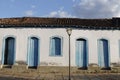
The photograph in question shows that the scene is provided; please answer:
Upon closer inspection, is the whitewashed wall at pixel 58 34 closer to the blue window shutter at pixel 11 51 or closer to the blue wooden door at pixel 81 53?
the blue wooden door at pixel 81 53

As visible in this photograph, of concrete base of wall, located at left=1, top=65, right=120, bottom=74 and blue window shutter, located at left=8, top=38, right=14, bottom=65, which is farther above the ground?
blue window shutter, located at left=8, top=38, right=14, bottom=65

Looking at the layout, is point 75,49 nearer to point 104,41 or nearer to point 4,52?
point 104,41

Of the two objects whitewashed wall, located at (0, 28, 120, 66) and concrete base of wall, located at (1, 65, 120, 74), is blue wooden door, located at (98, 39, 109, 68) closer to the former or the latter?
whitewashed wall, located at (0, 28, 120, 66)

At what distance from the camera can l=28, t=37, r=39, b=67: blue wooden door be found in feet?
80.3

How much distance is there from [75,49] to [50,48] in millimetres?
2124

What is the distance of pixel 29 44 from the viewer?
24.6 meters

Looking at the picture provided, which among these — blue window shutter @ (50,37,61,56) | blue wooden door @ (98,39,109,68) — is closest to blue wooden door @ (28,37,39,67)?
blue window shutter @ (50,37,61,56)

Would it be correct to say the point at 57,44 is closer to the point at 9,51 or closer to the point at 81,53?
the point at 81,53

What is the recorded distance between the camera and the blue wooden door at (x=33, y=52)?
2448 cm

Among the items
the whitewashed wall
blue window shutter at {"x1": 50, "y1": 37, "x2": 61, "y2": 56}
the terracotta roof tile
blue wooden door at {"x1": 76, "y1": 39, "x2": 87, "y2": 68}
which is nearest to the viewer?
the whitewashed wall

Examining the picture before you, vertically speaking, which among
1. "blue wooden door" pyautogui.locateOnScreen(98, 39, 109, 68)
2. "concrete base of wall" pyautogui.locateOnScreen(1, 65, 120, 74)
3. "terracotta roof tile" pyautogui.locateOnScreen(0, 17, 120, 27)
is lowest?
"concrete base of wall" pyautogui.locateOnScreen(1, 65, 120, 74)

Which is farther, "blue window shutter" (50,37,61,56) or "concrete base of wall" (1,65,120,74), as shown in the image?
"blue window shutter" (50,37,61,56)

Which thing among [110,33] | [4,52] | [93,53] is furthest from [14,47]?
[110,33]

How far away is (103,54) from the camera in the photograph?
24750mm
